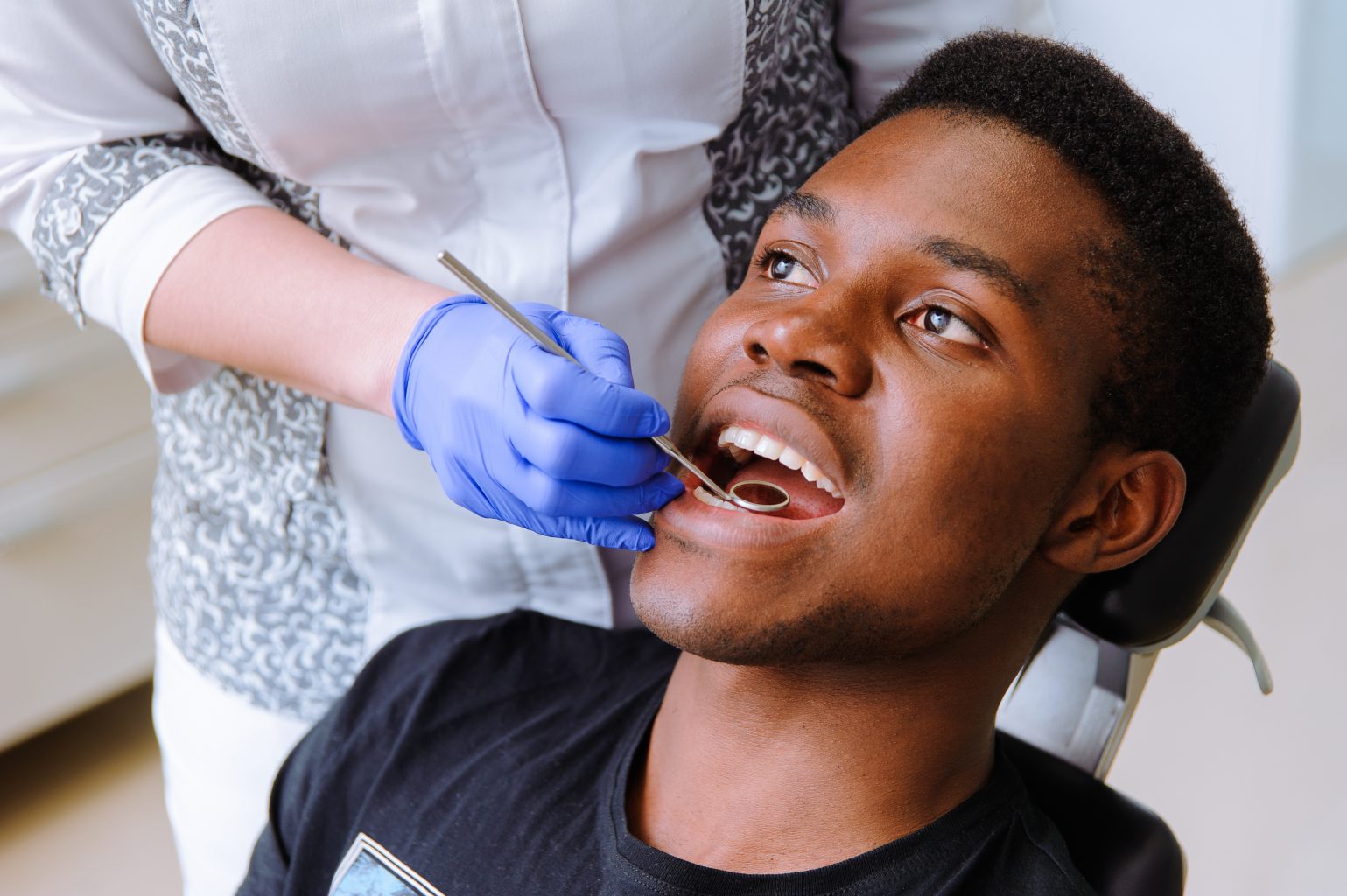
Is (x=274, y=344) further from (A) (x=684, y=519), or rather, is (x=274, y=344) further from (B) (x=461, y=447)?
(A) (x=684, y=519)

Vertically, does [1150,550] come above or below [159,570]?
above

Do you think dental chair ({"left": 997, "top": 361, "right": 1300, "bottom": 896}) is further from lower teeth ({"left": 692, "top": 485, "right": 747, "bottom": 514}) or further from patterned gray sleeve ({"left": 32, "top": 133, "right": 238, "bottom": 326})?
patterned gray sleeve ({"left": 32, "top": 133, "right": 238, "bottom": 326})

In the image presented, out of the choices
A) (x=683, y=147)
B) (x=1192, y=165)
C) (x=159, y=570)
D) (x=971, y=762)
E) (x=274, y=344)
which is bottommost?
(x=159, y=570)

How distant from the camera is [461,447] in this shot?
1081 millimetres

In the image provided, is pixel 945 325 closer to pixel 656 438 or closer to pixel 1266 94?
pixel 656 438

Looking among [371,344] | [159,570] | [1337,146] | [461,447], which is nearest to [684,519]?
[461,447]

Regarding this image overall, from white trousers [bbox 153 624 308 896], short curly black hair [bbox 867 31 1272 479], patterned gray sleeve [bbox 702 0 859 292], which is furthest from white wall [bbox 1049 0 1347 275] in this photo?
white trousers [bbox 153 624 308 896]

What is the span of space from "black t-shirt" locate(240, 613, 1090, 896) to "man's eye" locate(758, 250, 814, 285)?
0.43 metres

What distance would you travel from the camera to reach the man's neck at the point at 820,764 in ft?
3.61

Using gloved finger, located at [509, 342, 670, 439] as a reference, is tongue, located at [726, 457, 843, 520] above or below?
below

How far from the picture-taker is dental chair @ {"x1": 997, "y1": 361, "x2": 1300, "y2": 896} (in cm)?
114

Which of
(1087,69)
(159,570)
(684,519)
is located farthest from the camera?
(159,570)

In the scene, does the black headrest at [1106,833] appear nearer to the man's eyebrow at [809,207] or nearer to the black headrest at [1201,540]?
the black headrest at [1201,540]

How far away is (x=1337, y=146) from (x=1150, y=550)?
2878mm
